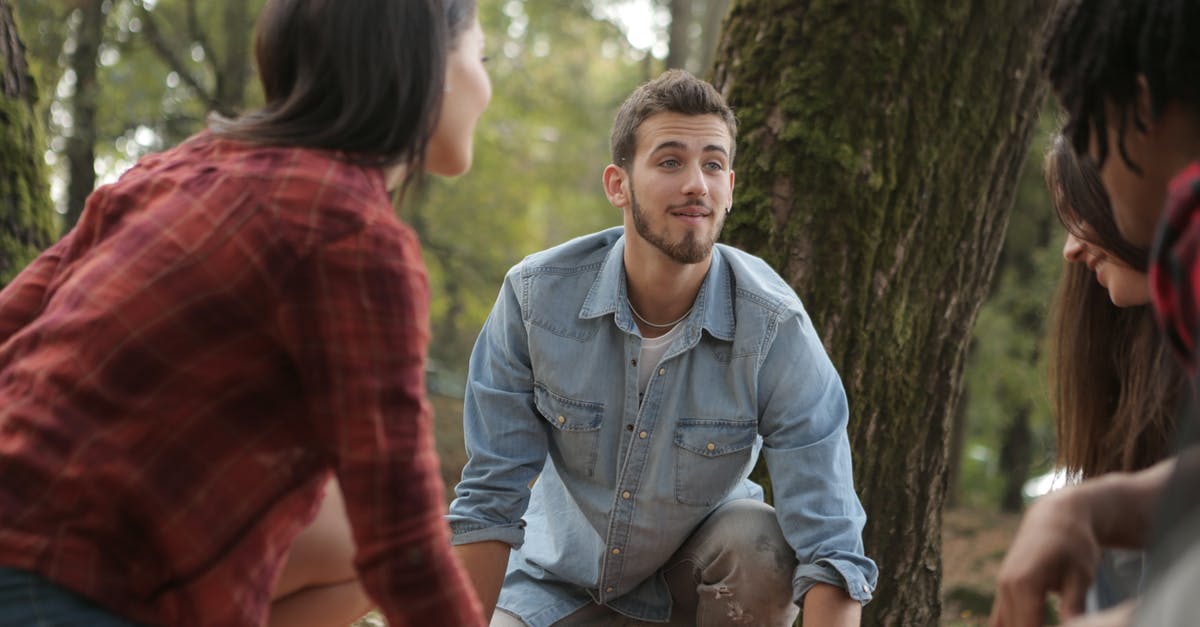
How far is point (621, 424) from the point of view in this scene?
3.12 m

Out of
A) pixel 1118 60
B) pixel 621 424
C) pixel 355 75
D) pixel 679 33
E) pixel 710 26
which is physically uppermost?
pixel 710 26

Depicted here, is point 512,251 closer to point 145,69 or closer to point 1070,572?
point 145,69

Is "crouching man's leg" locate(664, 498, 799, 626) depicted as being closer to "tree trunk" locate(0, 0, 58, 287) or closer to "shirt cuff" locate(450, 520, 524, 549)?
"shirt cuff" locate(450, 520, 524, 549)

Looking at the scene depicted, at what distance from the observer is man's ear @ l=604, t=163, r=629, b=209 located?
3375mm

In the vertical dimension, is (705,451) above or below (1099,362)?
below

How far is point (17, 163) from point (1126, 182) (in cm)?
364

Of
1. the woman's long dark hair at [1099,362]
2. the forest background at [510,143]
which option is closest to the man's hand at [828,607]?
the woman's long dark hair at [1099,362]

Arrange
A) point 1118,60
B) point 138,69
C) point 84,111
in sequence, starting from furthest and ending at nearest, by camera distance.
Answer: point 138,69 → point 84,111 → point 1118,60

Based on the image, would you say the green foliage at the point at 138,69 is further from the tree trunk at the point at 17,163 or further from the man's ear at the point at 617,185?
the man's ear at the point at 617,185

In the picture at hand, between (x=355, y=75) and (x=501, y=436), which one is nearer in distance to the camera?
(x=355, y=75)

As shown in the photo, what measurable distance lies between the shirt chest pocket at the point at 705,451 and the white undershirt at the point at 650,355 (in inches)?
6.6

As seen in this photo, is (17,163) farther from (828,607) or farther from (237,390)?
(828,607)

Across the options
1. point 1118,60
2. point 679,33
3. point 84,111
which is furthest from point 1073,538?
point 679,33

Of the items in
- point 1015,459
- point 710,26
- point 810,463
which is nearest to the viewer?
point 810,463
